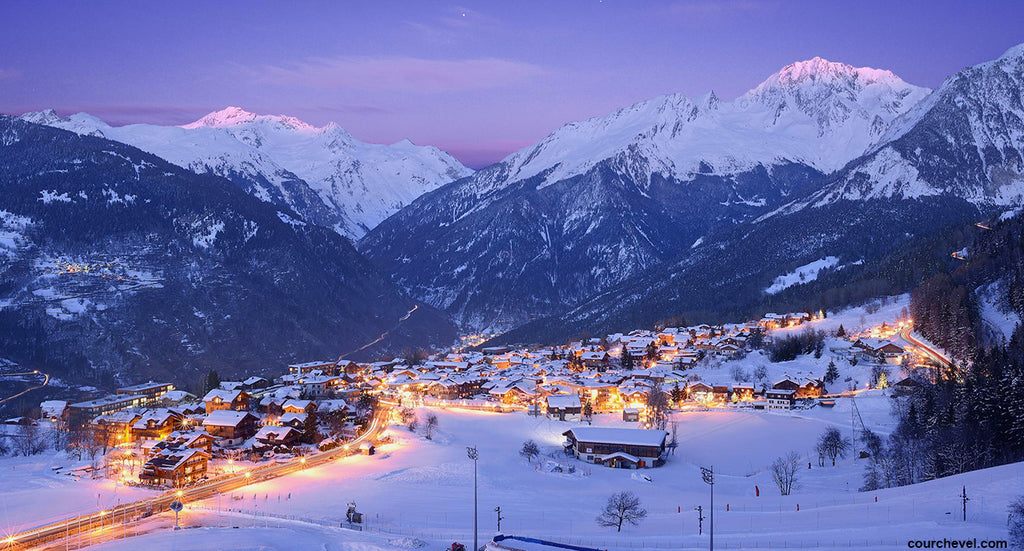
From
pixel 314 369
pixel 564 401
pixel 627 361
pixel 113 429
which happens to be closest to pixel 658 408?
pixel 564 401

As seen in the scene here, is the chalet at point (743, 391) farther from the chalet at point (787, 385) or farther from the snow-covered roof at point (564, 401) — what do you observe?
the snow-covered roof at point (564, 401)

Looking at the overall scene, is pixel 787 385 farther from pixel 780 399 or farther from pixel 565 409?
pixel 565 409

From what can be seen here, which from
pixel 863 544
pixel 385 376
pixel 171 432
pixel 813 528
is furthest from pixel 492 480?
pixel 385 376

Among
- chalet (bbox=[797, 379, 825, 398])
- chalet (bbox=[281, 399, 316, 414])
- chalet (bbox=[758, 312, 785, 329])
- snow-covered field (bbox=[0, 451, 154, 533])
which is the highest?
chalet (bbox=[758, 312, 785, 329])

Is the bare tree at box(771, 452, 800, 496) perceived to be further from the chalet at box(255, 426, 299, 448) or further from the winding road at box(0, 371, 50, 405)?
the winding road at box(0, 371, 50, 405)

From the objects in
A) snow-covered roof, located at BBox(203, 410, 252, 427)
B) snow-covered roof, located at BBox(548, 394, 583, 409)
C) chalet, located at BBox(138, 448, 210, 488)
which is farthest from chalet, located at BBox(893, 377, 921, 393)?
chalet, located at BBox(138, 448, 210, 488)

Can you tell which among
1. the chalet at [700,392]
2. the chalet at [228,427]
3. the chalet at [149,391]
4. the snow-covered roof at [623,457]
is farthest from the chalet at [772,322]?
the chalet at [149,391]
